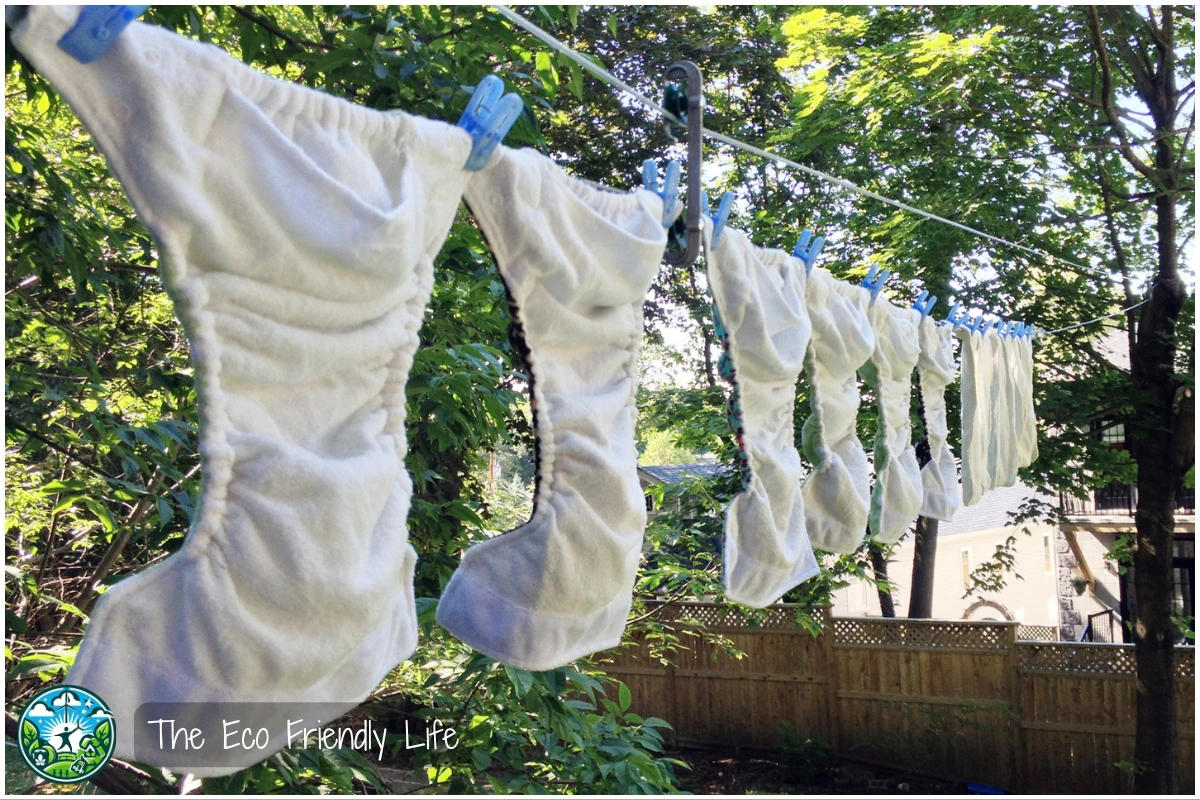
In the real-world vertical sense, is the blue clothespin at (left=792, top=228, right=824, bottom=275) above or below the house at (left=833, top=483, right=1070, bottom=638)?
above

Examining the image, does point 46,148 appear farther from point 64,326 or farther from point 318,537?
point 318,537

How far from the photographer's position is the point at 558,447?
110 cm

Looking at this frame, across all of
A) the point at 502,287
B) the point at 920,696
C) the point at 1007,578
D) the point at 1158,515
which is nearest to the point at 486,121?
the point at 502,287

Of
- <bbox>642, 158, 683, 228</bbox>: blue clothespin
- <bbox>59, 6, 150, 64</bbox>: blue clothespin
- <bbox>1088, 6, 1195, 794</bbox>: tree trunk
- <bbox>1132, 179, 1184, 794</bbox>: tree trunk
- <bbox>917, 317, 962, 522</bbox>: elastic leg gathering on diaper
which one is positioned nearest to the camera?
<bbox>59, 6, 150, 64</bbox>: blue clothespin

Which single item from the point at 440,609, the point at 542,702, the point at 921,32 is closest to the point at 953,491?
the point at 542,702

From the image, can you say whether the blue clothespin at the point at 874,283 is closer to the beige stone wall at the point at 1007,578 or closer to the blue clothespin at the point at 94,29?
the blue clothespin at the point at 94,29

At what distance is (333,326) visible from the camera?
861 mm

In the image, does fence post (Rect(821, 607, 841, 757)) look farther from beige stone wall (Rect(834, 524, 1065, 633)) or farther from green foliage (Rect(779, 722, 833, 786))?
beige stone wall (Rect(834, 524, 1065, 633))

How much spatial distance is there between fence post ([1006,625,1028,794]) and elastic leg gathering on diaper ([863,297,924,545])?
4.97 meters

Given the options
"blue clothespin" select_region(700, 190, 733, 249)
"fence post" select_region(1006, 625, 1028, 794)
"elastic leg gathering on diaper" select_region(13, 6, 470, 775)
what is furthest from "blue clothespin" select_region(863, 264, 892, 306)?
"fence post" select_region(1006, 625, 1028, 794)

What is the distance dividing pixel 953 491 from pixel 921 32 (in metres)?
3.43

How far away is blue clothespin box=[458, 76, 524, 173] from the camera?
98cm

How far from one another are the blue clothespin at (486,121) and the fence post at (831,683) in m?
6.66

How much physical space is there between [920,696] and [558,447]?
6538 mm
